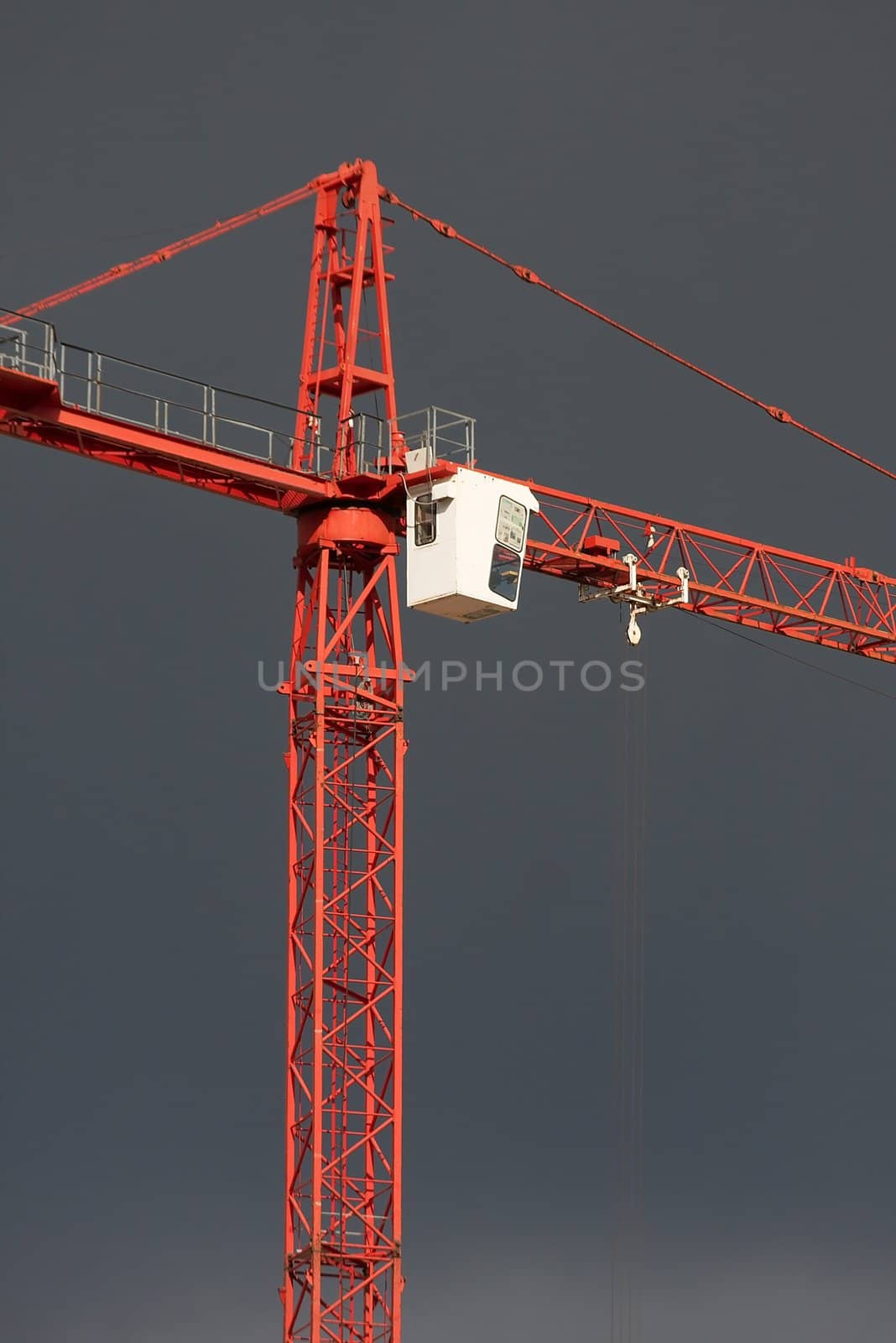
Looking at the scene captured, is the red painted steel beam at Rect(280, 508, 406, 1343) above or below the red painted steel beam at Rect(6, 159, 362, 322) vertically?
below

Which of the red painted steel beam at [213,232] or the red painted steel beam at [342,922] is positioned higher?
the red painted steel beam at [213,232]

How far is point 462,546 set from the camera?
7488cm

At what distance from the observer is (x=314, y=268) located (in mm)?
79750

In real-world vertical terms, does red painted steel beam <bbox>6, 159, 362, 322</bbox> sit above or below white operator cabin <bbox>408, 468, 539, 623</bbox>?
above

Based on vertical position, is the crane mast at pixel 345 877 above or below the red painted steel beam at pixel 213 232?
below

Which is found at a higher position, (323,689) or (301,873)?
(323,689)

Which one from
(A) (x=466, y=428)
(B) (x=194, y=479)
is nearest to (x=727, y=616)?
(A) (x=466, y=428)

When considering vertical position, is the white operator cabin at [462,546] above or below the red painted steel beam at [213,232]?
below

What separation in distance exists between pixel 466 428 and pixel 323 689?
8797 millimetres

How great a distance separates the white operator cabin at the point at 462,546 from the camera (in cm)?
7494

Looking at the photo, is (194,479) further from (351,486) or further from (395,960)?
(395,960)

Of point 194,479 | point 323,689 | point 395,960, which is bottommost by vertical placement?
point 395,960

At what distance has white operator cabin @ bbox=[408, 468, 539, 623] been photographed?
74.9m

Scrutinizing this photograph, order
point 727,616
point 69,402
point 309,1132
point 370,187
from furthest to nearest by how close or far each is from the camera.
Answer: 1. point 727,616
2. point 370,187
3. point 309,1132
4. point 69,402
